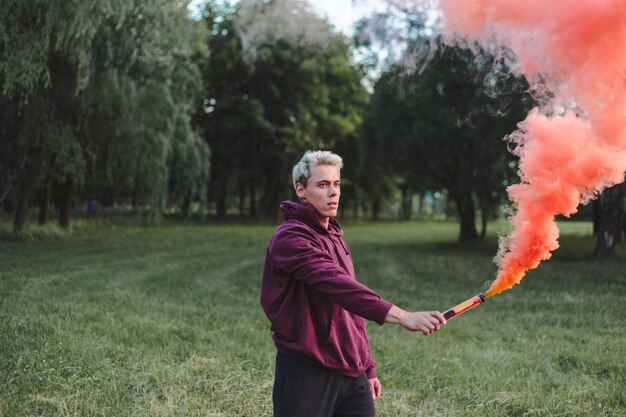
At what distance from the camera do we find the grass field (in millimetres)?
5145

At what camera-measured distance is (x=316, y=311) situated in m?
3.07

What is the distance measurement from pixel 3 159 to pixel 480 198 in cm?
1472

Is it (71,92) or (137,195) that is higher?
(71,92)

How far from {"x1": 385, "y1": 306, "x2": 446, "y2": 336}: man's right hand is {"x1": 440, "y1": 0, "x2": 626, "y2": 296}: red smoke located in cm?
53

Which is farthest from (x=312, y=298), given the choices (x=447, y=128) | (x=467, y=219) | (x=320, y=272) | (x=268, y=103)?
(x=268, y=103)

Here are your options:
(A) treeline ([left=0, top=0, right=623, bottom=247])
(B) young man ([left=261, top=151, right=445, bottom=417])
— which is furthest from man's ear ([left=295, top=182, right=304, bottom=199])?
(A) treeline ([left=0, top=0, right=623, bottom=247])

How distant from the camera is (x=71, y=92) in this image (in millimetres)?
14016

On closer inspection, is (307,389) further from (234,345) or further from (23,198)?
(23,198)

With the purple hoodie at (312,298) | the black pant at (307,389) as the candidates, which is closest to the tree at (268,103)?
the purple hoodie at (312,298)

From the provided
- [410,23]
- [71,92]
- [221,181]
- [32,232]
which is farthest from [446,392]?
[221,181]

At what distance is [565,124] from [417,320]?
1736 mm

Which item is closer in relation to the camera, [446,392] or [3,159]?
[446,392]

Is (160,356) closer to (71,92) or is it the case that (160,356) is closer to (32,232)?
(71,92)

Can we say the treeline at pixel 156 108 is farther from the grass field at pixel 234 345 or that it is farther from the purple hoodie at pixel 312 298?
the purple hoodie at pixel 312 298
